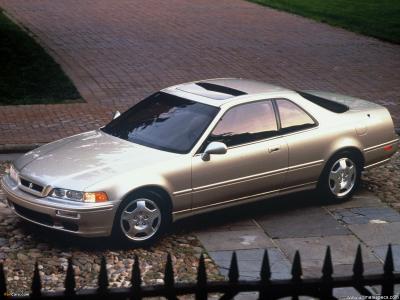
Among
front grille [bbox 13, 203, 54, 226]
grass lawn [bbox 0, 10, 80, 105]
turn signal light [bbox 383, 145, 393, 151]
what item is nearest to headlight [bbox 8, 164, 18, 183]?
front grille [bbox 13, 203, 54, 226]

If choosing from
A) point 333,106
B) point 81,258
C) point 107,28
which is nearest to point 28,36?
point 107,28

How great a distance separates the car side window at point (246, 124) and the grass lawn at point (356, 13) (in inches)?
563

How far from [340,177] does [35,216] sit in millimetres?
3631

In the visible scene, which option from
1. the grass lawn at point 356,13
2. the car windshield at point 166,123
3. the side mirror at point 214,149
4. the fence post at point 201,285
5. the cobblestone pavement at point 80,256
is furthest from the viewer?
the grass lawn at point 356,13

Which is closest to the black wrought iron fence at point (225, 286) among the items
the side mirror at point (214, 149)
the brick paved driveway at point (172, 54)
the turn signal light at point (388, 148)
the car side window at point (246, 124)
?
the side mirror at point (214, 149)

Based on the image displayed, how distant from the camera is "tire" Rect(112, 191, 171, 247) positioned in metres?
8.39

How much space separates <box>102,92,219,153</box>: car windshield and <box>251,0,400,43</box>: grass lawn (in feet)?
47.5

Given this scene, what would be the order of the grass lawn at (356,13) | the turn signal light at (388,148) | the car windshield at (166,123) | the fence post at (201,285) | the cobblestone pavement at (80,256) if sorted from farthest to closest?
1. the grass lawn at (356,13)
2. the turn signal light at (388,148)
3. the car windshield at (166,123)
4. the cobblestone pavement at (80,256)
5. the fence post at (201,285)

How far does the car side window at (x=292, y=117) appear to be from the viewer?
9.75 meters

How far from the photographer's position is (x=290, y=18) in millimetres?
26875

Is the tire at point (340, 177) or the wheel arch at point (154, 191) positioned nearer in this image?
the wheel arch at point (154, 191)

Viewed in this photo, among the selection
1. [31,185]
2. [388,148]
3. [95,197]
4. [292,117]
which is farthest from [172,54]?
[95,197]

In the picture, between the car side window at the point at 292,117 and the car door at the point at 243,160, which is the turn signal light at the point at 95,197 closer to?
the car door at the point at 243,160

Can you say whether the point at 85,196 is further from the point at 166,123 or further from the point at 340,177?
the point at 340,177
